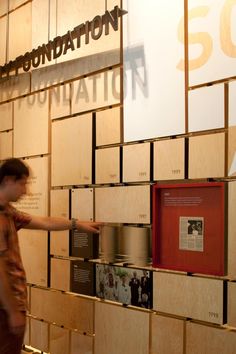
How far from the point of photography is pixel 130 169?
3299 mm

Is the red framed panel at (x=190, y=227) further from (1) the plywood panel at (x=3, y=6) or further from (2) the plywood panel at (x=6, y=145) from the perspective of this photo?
(1) the plywood panel at (x=3, y=6)

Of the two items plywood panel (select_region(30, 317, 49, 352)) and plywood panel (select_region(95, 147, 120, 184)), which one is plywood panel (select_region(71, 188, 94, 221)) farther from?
plywood panel (select_region(30, 317, 49, 352))

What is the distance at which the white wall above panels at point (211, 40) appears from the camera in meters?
2.73

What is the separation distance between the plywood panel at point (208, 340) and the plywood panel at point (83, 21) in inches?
76.0

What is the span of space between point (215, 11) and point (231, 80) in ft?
1.47

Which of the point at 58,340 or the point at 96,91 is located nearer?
the point at 96,91

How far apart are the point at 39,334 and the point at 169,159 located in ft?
6.74

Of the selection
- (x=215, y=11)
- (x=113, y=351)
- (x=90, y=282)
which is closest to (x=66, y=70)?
(x=215, y=11)

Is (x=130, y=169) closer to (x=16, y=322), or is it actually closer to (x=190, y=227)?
(x=190, y=227)

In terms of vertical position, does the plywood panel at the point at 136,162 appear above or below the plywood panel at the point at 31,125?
below

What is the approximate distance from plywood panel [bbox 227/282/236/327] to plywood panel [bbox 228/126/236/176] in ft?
2.10

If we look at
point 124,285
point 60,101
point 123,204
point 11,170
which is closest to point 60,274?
point 124,285

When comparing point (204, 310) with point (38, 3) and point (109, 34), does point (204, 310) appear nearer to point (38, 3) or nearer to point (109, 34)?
point (109, 34)

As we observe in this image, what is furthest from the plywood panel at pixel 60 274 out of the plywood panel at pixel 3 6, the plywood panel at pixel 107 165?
the plywood panel at pixel 3 6
